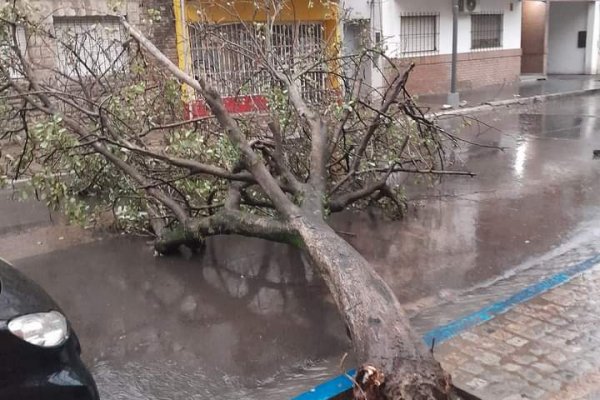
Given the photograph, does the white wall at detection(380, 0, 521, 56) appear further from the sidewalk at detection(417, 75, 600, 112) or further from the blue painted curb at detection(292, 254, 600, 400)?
the blue painted curb at detection(292, 254, 600, 400)

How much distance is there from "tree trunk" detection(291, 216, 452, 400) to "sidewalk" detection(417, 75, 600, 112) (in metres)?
11.7

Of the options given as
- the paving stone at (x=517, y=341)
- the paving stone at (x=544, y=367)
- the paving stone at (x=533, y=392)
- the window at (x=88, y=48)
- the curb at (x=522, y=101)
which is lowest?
the paving stone at (x=533, y=392)

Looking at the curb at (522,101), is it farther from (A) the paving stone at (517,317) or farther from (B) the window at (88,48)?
(A) the paving stone at (517,317)

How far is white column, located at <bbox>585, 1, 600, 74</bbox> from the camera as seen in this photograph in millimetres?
22742

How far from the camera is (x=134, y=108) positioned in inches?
255

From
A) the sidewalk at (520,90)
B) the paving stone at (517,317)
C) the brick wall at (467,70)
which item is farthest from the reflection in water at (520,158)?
the brick wall at (467,70)

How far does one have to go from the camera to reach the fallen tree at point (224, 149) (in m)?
5.02

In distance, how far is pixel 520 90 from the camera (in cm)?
1916

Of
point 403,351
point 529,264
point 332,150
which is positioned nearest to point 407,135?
point 332,150

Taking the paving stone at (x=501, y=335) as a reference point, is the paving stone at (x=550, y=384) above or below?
below

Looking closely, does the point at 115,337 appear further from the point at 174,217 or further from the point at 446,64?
the point at 446,64

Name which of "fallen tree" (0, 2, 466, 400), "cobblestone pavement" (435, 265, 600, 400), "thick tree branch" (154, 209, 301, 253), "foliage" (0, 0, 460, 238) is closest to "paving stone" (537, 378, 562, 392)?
"cobblestone pavement" (435, 265, 600, 400)

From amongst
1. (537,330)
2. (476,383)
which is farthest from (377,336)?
(537,330)

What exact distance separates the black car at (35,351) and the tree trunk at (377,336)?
4.38ft
